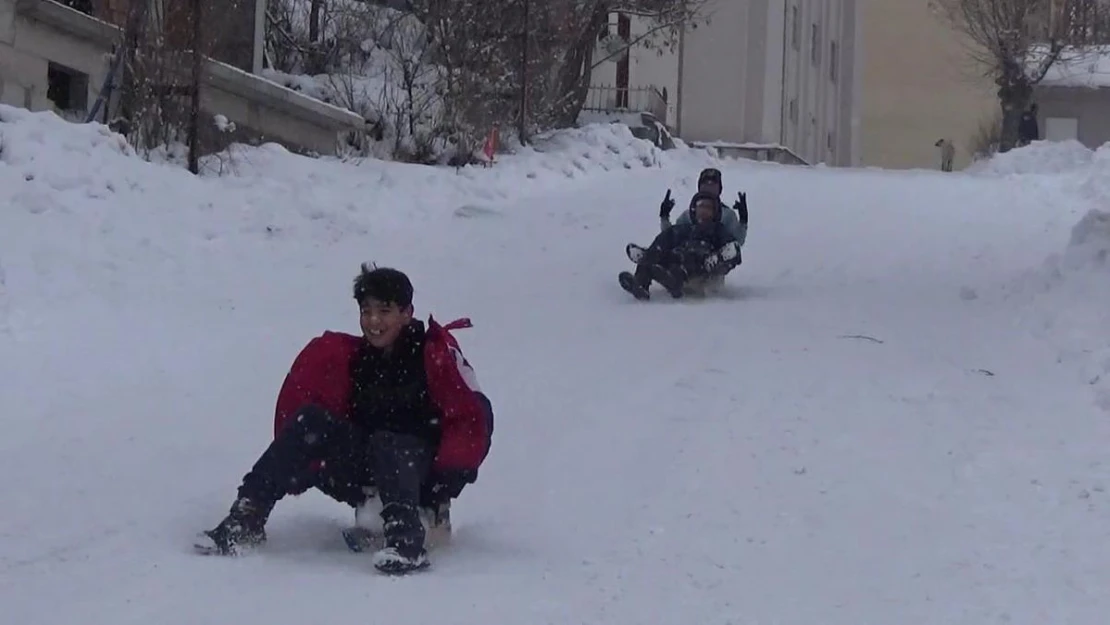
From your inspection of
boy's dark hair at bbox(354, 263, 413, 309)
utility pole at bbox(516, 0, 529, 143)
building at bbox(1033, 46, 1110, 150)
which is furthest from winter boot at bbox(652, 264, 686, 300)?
building at bbox(1033, 46, 1110, 150)

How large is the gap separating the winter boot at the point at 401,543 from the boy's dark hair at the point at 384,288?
26.4 inches

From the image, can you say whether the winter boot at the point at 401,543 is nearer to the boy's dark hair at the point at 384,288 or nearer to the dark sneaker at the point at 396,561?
the dark sneaker at the point at 396,561

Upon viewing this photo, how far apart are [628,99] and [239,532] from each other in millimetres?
29436

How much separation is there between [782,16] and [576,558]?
33766mm

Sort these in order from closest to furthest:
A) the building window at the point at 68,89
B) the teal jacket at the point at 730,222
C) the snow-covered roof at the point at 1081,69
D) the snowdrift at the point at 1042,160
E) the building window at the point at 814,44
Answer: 1. the teal jacket at the point at 730,222
2. the building window at the point at 68,89
3. the snowdrift at the point at 1042,160
4. the snow-covered roof at the point at 1081,69
5. the building window at the point at 814,44

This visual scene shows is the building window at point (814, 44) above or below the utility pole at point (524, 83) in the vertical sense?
above

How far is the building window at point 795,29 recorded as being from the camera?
3856cm

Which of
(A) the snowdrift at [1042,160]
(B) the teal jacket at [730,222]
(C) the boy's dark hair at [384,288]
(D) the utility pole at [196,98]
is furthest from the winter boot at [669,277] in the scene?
(A) the snowdrift at [1042,160]

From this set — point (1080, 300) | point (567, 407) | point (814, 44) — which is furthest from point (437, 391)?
point (814, 44)

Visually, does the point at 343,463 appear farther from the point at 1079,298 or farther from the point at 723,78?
the point at 723,78

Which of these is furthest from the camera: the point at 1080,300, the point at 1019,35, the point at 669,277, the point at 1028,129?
the point at 1019,35

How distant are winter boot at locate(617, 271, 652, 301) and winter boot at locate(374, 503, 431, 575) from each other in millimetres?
5780

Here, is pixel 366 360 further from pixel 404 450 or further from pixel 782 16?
pixel 782 16

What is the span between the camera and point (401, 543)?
470cm
